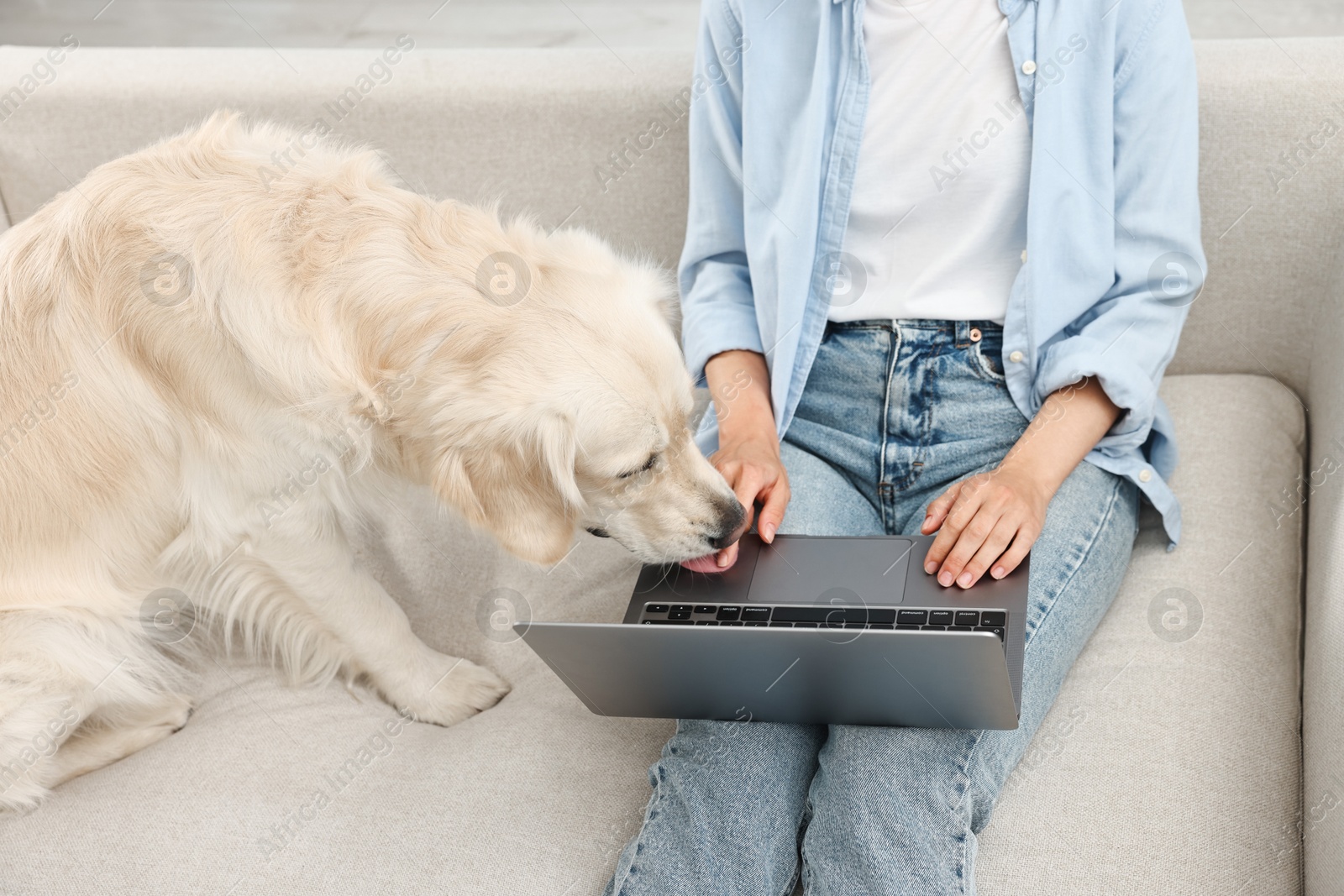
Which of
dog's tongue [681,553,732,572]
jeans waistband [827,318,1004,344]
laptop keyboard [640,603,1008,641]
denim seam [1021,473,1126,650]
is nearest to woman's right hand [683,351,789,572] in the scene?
dog's tongue [681,553,732,572]

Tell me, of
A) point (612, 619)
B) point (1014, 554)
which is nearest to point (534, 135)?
point (612, 619)

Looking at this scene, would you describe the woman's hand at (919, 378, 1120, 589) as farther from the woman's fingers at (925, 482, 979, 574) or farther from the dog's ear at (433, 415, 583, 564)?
the dog's ear at (433, 415, 583, 564)

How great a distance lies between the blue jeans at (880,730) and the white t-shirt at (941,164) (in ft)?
0.17

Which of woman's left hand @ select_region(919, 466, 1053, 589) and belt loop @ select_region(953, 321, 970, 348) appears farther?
belt loop @ select_region(953, 321, 970, 348)

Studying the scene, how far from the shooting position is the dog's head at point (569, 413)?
1082 millimetres

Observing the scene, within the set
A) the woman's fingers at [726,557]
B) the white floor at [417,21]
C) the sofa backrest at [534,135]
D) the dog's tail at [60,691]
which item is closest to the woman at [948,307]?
the woman's fingers at [726,557]

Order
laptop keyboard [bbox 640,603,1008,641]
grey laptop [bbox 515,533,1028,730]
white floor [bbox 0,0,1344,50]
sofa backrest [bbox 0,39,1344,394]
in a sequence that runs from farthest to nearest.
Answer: white floor [bbox 0,0,1344,50] < sofa backrest [bbox 0,39,1344,394] < laptop keyboard [bbox 640,603,1008,641] < grey laptop [bbox 515,533,1028,730]

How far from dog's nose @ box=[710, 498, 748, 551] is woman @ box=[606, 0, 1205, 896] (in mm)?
28

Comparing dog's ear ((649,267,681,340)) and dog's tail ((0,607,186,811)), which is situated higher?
dog's ear ((649,267,681,340))

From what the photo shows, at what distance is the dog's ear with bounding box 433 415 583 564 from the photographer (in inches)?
43.1

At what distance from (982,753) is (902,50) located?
35.0 inches

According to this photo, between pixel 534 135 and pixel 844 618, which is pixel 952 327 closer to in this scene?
pixel 844 618

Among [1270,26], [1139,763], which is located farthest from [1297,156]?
[1270,26]

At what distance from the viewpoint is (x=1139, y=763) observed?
Answer: 3.74 ft
